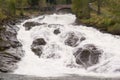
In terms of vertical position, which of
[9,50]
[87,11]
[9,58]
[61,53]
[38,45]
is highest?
[87,11]

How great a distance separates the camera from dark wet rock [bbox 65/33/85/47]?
1884 inches

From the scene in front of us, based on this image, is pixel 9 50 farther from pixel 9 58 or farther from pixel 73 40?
pixel 73 40

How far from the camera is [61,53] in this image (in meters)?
45.9

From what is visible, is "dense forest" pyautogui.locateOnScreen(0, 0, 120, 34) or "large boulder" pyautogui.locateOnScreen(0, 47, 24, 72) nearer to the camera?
"large boulder" pyautogui.locateOnScreen(0, 47, 24, 72)

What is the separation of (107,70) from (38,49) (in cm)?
1128

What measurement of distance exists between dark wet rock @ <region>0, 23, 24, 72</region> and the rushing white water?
793 mm

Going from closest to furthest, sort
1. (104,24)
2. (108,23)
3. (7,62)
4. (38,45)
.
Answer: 1. (7,62)
2. (38,45)
3. (108,23)
4. (104,24)

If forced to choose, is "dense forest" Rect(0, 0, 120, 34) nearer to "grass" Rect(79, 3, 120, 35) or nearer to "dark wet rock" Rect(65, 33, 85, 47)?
"grass" Rect(79, 3, 120, 35)

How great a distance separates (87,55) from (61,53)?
13.6ft

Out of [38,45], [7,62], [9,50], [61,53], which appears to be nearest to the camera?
[7,62]

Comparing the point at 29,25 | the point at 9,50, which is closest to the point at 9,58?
the point at 9,50

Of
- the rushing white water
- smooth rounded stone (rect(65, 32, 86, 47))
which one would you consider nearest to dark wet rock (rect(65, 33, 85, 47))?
smooth rounded stone (rect(65, 32, 86, 47))

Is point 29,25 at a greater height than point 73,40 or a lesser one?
greater

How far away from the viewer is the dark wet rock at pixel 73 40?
47.9m
